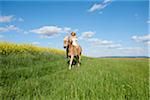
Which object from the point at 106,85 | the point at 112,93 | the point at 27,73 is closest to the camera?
the point at 112,93

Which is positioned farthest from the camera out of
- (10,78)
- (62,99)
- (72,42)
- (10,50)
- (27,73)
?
(10,50)

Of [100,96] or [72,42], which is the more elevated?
[72,42]

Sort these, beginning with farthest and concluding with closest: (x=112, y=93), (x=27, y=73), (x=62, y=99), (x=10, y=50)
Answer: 1. (x=10, y=50)
2. (x=27, y=73)
3. (x=112, y=93)
4. (x=62, y=99)

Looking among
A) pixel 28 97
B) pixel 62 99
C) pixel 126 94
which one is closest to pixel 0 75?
pixel 28 97

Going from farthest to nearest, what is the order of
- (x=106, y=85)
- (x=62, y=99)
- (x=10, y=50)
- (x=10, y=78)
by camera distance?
(x=10, y=50) → (x=10, y=78) → (x=106, y=85) → (x=62, y=99)

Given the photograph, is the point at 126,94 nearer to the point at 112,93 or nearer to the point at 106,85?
the point at 112,93

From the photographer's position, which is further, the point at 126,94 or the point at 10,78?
the point at 10,78

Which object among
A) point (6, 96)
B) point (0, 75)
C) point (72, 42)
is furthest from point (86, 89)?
point (72, 42)

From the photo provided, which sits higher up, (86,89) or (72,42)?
(72,42)

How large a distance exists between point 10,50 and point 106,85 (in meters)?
11.8

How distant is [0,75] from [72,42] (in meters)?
4.50

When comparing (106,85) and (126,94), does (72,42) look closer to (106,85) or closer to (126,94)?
(106,85)

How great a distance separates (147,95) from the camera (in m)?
6.52

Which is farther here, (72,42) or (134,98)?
(72,42)
